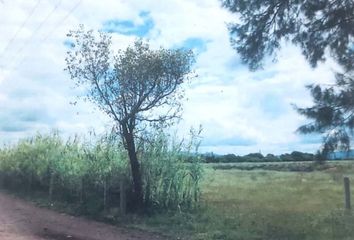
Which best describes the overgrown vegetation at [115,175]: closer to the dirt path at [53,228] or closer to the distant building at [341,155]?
the dirt path at [53,228]

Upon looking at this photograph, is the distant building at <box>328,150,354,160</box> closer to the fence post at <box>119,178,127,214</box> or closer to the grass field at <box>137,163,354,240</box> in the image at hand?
the grass field at <box>137,163,354,240</box>

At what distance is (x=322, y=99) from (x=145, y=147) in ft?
28.6

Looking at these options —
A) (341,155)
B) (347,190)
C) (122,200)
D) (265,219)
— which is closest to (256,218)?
(265,219)

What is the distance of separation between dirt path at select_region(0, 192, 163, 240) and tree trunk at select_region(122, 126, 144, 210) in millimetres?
1780

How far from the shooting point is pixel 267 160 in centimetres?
5431

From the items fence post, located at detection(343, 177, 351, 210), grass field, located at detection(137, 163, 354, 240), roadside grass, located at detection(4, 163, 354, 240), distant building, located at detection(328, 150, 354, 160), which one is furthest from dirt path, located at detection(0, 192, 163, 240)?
fence post, located at detection(343, 177, 351, 210)

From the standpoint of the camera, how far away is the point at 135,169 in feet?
61.8

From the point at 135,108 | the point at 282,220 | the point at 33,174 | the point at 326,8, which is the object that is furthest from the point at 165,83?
the point at 33,174

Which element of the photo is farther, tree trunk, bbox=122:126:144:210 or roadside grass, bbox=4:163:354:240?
tree trunk, bbox=122:126:144:210

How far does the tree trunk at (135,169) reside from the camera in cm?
1864

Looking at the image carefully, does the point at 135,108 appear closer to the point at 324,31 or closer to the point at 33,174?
the point at 324,31

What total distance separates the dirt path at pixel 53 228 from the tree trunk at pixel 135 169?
1.78m

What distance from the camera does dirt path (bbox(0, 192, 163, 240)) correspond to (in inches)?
576

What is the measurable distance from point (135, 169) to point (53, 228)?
3.65 meters
